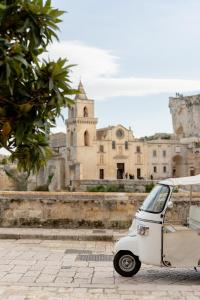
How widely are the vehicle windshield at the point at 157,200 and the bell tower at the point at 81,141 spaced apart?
216 feet

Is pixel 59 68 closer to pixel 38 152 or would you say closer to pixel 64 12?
pixel 64 12

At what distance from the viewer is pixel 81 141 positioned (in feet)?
252

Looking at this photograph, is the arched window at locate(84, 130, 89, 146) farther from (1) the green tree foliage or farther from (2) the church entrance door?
(1) the green tree foliage

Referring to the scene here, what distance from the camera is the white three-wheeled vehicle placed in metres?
7.25

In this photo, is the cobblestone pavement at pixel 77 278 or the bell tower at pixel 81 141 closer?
the cobblestone pavement at pixel 77 278

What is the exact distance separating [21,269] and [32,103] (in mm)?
5009

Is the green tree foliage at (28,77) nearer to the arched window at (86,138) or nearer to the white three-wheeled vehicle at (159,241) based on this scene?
the white three-wheeled vehicle at (159,241)

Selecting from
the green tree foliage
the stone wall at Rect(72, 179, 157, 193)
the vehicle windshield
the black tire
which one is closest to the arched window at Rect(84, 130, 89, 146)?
the stone wall at Rect(72, 179, 157, 193)

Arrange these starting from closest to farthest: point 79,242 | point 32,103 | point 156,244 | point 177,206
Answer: point 32,103 < point 156,244 < point 79,242 < point 177,206

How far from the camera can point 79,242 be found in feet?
36.6

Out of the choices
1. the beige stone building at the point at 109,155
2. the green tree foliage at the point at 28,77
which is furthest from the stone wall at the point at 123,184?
the green tree foliage at the point at 28,77

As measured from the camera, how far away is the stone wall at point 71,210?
12.5 m

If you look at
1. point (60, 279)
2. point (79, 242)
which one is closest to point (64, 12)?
point (60, 279)

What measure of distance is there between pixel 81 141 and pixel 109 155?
187 inches
